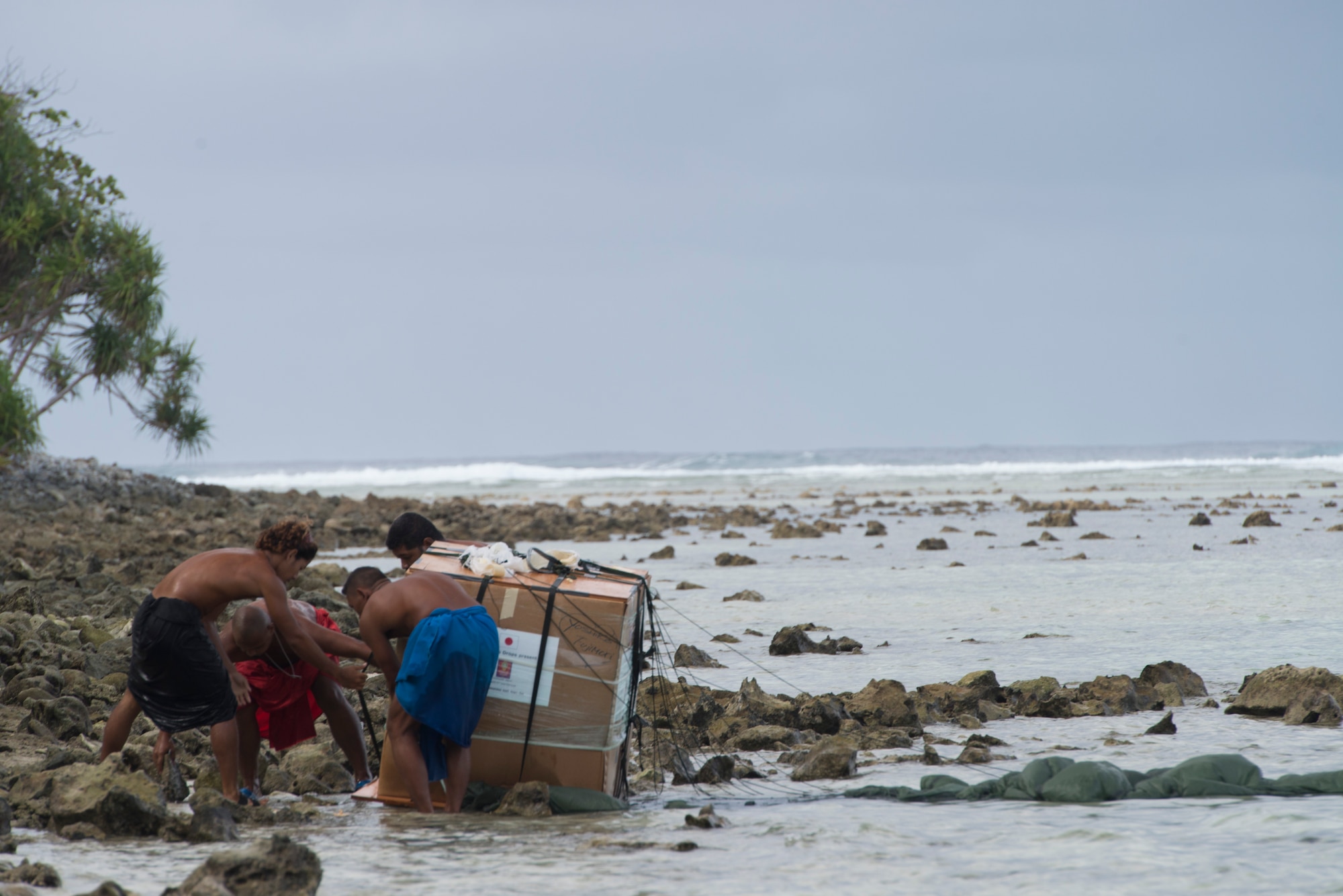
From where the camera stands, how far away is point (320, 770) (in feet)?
17.3

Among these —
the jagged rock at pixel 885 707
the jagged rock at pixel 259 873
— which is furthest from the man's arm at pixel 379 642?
the jagged rock at pixel 885 707

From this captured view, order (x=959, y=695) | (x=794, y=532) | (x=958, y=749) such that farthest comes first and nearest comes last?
(x=794, y=532), (x=959, y=695), (x=958, y=749)

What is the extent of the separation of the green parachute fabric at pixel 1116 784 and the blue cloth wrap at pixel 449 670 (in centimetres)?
155

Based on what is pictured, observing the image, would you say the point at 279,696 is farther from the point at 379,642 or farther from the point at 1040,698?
the point at 1040,698

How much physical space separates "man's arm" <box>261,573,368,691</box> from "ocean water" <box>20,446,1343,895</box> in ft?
1.74

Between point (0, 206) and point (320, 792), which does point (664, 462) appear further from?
point (320, 792)

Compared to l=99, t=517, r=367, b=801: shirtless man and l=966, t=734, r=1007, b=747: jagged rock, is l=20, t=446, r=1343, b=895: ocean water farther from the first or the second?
l=99, t=517, r=367, b=801: shirtless man

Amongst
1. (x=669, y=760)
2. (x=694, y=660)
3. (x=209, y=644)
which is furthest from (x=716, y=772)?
(x=694, y=660)

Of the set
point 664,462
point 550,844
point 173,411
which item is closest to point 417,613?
point 550,844

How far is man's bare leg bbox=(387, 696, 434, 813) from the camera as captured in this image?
15.1 feet

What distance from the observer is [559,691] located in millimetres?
4703

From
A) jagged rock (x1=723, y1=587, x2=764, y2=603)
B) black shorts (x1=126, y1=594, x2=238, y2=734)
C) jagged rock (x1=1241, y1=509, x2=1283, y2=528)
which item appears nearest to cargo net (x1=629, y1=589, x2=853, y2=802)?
black shorts (x1=126, y1=594, x2=238, y2=734)

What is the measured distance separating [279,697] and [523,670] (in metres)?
1.37

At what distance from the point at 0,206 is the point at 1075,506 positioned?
22.3 metres
